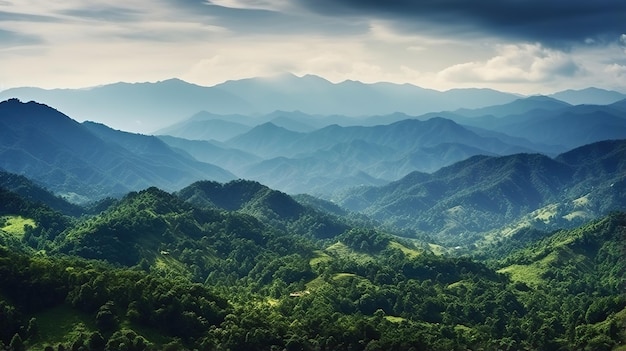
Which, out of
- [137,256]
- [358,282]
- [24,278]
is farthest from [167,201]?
[24,278]

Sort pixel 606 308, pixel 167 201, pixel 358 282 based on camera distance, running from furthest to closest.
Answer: pixel 167 201
pixel 358 282
pixel 606 308

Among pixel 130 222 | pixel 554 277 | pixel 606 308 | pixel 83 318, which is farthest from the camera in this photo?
pixel 554 277

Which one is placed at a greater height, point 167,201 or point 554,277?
point 167,201

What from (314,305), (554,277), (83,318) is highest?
(83,318)

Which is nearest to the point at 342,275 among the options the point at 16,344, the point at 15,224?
the point at 16,344

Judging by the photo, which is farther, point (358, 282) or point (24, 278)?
point (358, 282)

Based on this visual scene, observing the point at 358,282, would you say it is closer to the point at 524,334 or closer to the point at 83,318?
the point at 524,334
